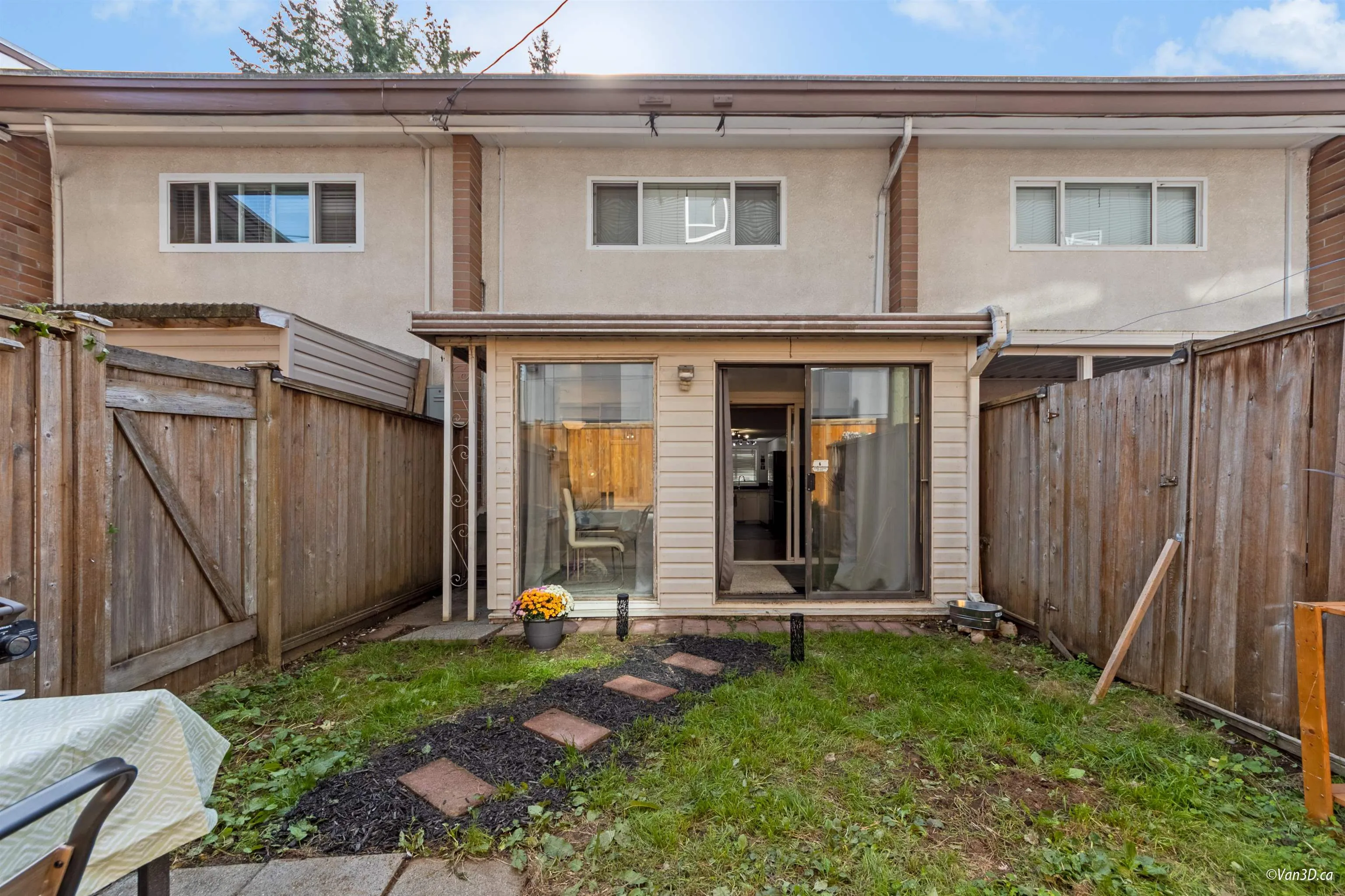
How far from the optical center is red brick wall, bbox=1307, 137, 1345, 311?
565 cm

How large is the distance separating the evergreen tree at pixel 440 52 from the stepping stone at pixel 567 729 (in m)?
14.0

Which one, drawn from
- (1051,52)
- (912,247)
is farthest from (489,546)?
(1051,52)

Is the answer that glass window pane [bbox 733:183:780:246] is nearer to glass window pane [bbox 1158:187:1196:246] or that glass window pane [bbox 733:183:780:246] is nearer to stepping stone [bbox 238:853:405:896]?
glass window pane [bbox 1158:187:1196:246]

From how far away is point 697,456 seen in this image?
450cm

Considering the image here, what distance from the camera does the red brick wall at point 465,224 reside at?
592cm

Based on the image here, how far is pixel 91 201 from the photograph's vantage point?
6074 millimetres

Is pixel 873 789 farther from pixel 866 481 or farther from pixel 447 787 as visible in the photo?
pixel 866 481

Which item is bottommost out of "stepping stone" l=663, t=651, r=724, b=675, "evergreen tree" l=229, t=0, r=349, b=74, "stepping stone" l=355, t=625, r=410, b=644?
"stepping stone" l=355, t=625, r=410, b=644

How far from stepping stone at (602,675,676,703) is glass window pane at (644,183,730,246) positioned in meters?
4.84

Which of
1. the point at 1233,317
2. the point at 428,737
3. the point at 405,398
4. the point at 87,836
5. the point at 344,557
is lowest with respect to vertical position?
the point at 428,737

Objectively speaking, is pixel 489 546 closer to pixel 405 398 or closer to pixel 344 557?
pixel 344 557

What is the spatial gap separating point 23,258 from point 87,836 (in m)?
8.47

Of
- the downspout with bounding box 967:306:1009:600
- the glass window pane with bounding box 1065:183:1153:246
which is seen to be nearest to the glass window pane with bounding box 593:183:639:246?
the downspout with bounding box 967:306:1009:600

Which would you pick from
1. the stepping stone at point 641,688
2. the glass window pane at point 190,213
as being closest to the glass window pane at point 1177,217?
the stepping stone at point 641,688
